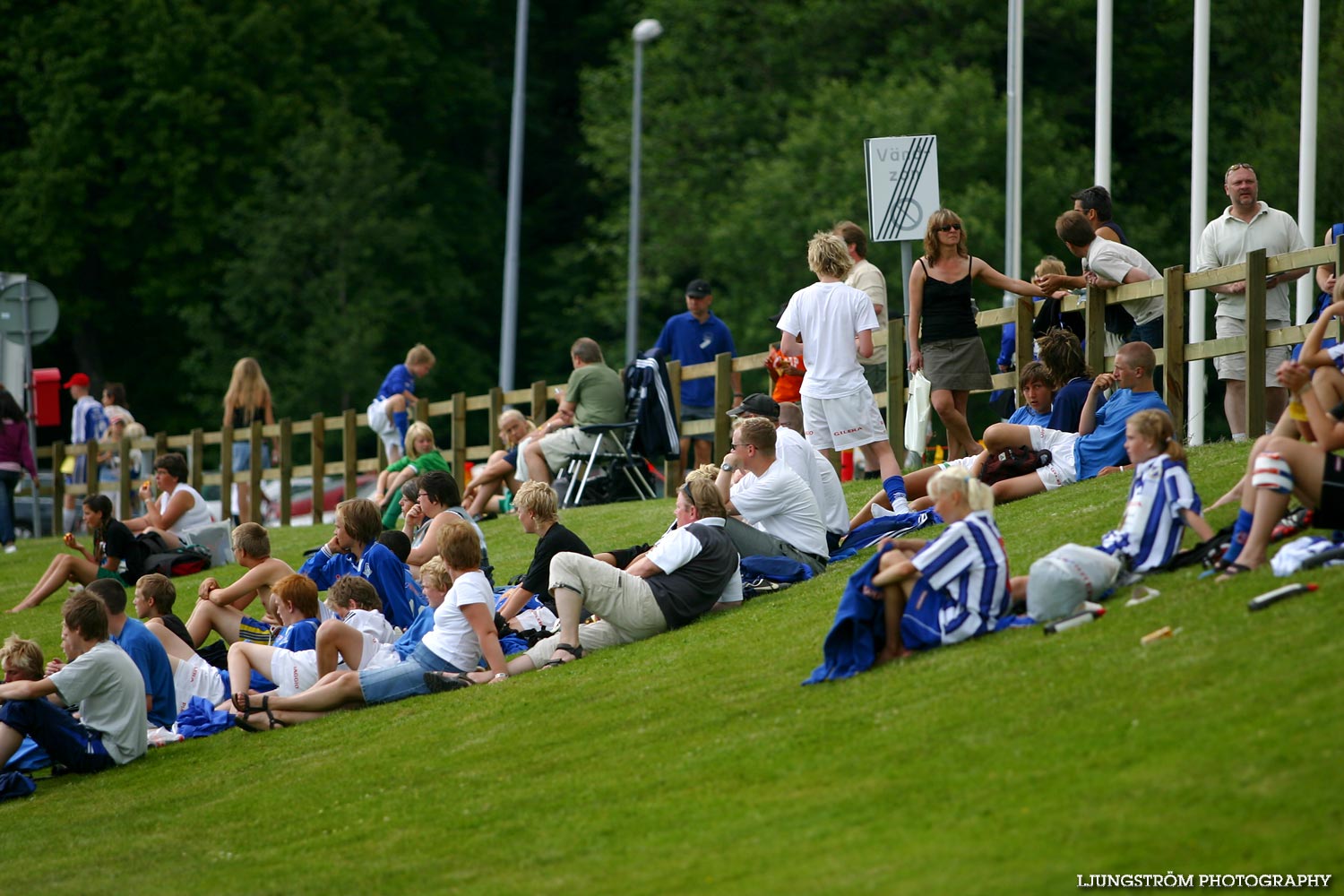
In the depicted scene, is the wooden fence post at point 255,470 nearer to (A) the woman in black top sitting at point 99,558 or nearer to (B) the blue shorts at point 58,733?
(A) the woman in black top sitting at point 99,558

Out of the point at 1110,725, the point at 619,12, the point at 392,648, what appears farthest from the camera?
the point at 619,12

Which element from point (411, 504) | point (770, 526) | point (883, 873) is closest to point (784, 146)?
point (411, 504)

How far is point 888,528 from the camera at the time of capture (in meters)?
13.0

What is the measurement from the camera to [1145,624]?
28.0 feet

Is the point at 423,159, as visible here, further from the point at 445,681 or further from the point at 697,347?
the point at 445,681

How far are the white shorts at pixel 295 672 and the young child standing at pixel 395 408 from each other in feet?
36.3

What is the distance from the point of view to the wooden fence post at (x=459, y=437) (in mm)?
22562

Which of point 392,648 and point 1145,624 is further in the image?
point 392,648

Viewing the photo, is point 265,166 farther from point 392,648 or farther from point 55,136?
point 392,648

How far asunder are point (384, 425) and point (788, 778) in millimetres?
15858

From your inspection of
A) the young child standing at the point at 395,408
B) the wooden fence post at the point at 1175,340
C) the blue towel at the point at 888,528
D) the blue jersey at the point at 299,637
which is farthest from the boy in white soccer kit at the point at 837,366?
the young child standing at the point at 395,408

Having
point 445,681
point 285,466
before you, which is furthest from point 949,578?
point 285,466

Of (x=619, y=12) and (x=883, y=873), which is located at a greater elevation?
(x=619, y=12)

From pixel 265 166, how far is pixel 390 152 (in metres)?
2.89
